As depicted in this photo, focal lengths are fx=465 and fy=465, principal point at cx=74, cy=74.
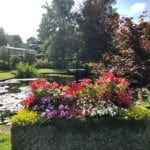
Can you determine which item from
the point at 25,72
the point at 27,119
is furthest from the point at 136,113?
the point at 25,72

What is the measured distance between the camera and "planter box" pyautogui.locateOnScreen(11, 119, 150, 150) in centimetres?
827

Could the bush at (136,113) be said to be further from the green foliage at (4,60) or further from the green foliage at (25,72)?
the green foliage at (4,60)

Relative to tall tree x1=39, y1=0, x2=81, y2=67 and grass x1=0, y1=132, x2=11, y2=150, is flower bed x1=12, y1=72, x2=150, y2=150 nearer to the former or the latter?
grass x1=0, y1=132, x2=11, y2=150

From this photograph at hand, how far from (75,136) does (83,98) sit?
0.90 metres

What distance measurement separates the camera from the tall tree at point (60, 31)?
56.4 metres

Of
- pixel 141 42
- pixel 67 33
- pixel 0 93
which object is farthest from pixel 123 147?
pixel 67 33

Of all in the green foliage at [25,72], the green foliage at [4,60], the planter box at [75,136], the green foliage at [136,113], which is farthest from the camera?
the green foliage at [4,60]

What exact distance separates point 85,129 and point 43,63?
5249cm

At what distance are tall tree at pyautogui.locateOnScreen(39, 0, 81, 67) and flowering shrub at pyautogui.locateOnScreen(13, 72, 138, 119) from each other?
1691 inches

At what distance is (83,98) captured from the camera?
889 centimetres

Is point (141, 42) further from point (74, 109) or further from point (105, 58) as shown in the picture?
point (74, 109)

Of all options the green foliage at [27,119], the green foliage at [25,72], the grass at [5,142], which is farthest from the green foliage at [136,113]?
the green foliage at [25,72]

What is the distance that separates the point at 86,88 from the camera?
29.3 feet

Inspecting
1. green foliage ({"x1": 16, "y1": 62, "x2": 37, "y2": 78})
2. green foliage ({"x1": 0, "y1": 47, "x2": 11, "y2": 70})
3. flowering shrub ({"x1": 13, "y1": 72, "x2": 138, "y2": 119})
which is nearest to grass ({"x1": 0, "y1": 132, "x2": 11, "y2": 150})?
flowering shrub ({"x1": 13, "y1": 72, "x2": 138, "y2": 119})
